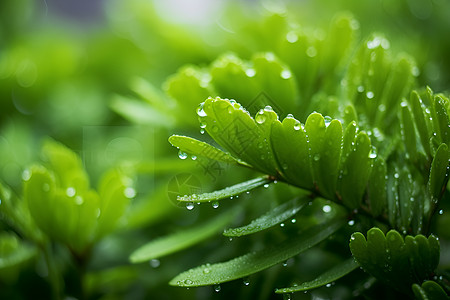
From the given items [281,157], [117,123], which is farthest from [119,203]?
[117,123]

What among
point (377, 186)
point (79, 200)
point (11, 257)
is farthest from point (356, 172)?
point (11, 257)

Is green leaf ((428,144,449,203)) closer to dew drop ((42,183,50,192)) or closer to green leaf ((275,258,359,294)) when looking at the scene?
green leaf ((275,258,359,294))

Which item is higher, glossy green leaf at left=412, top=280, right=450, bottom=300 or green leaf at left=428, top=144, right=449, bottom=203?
green leaf at left=428, top=144, right=449, bottom=203

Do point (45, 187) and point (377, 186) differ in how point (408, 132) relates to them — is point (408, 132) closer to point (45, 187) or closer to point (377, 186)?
point (377, 186)

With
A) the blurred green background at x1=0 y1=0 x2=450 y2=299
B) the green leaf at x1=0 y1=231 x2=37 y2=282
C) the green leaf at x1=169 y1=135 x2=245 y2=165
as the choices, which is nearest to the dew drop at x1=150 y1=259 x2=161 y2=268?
the blurred green background at x1=0 y1=0 x2=450 y2=299

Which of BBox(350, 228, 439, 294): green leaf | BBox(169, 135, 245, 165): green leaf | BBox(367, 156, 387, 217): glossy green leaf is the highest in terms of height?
BBox(169, 135, 245, 165): green leaf

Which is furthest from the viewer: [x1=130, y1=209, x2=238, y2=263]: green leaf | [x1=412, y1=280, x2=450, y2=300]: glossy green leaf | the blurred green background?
the blurred green background
